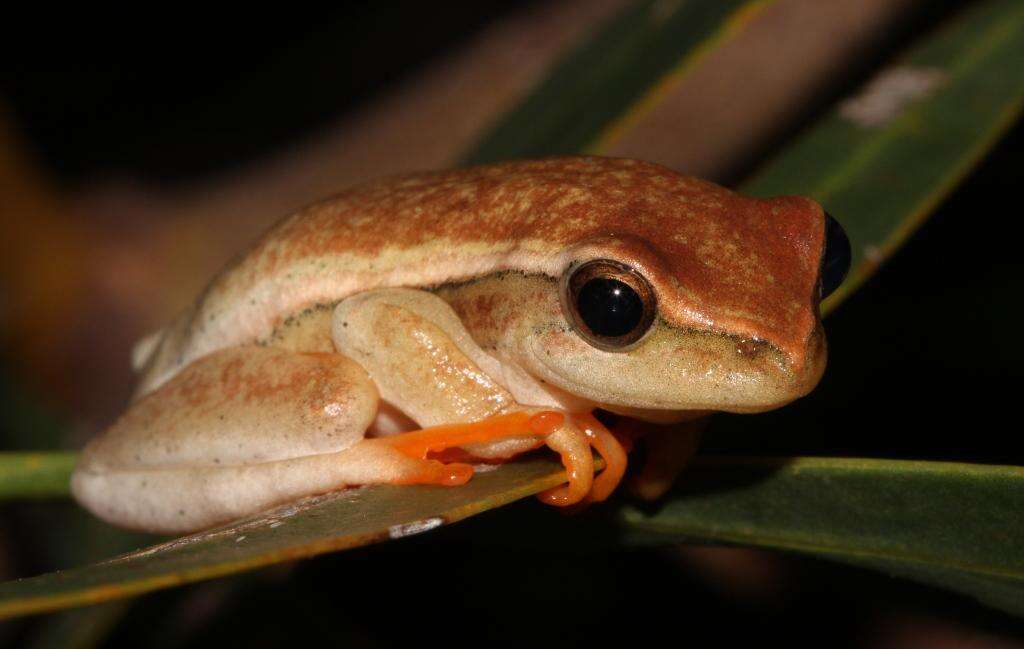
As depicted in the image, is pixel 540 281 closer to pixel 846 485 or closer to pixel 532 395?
pixel 532 395

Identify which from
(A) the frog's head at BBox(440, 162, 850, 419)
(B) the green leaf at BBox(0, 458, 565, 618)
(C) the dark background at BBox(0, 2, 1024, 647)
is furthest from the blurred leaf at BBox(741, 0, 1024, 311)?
(B) the green leaf at BBox(0, 458, 565, 618)

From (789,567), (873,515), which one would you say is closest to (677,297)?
(873,515)

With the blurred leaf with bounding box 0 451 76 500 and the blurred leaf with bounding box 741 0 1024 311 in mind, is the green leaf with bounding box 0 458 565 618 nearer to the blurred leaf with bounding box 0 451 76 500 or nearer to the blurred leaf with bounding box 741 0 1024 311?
the blurred leaf with bounding box 0 451 76 500

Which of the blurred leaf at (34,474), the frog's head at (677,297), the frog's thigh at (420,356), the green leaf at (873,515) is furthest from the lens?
the blurred leaf at (34,474)

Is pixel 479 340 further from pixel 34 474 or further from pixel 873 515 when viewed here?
pixel 34 474

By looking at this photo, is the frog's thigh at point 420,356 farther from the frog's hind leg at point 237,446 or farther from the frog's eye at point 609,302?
the frog's eye at point 609,302

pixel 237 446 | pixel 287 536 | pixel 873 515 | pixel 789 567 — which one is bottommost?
pixel 789 567

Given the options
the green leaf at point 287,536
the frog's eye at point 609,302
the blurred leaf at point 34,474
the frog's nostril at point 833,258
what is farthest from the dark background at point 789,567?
the green leaf at point 287,536
